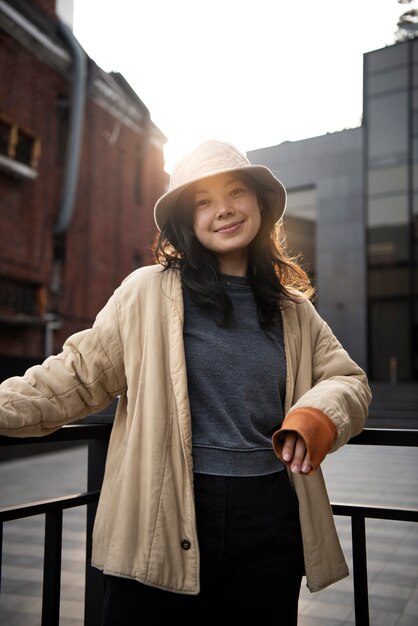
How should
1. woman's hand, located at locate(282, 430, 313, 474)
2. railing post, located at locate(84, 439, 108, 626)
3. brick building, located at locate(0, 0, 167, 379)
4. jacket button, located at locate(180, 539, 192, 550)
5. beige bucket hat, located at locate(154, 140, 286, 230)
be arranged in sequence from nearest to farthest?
woman's hand, located at locate(282, 430, 313, 474) → jacket button, located at locate(180, 539, 192, 550) → beige bucket hat, located at locate(154, 140, 286, 230) → railing post, located at locate(84, 439, 108, 626) → brick building, located at locate(0, 0, 167, 379)

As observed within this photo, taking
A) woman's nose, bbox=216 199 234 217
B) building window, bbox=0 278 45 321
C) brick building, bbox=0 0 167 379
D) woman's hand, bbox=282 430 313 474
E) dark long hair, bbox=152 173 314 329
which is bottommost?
woman's hand, bbox=282 430 313 474

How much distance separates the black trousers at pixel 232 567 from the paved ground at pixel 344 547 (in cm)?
239

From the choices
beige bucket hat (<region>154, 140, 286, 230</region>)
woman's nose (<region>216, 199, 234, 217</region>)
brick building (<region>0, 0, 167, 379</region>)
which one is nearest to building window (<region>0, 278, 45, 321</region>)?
brick building (<region>0, 0, 167, 379</region>)

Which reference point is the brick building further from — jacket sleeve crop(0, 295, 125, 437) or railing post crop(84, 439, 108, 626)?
jacket sleeve crop(0, 295, 125, 437)

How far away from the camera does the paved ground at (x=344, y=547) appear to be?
3.90 metres

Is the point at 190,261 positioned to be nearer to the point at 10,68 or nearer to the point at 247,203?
the point at 247,203

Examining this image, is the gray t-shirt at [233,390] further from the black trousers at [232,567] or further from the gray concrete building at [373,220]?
the gray concrete building at [373,220]

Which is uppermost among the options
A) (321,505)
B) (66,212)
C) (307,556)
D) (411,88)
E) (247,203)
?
(411,88)

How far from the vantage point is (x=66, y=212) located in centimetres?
1602

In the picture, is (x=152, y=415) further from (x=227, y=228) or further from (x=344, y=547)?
(x=344, y=547)

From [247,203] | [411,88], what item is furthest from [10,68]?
[247,203]

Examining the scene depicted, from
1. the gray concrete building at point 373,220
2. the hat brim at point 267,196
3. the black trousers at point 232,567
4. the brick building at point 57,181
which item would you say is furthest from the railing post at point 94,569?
the gray concrete building at point 373,220

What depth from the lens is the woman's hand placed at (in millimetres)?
1385

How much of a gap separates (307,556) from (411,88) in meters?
20.9
